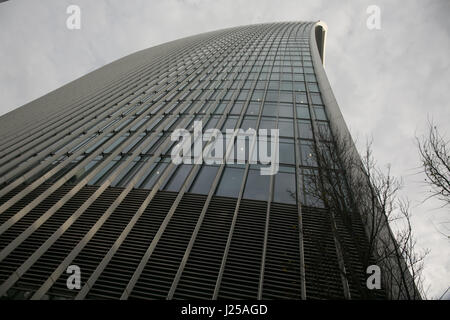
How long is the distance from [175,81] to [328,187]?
20460 millimetres

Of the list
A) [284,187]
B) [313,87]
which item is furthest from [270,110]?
[284,187]

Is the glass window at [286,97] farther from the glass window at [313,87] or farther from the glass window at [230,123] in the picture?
the glass window at [230,123]

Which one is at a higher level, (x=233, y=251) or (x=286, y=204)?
(x=286, y=204)

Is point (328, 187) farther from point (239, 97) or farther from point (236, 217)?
point (239, 97)

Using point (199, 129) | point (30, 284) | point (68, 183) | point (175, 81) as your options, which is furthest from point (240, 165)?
point (175, 81)

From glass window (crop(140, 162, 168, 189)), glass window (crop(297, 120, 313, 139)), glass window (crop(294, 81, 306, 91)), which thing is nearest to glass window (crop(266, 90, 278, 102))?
glass window (crop(294, 81, 306, 91))

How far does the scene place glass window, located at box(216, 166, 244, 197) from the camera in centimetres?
1060

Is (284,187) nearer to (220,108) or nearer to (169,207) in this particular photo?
(169,207)

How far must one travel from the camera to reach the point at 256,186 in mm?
10914

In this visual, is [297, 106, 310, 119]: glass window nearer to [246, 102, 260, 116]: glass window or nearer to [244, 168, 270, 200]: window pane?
[246, 102, 260, 116]: glass window

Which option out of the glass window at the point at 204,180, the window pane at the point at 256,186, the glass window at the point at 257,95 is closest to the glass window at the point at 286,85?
the glass window at the point at 257,95

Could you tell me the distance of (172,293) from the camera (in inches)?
259

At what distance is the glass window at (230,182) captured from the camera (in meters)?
10.6
